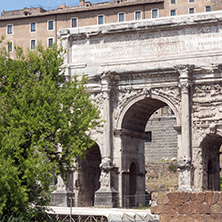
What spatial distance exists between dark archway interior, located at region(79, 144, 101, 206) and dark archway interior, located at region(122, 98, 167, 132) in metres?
2.28

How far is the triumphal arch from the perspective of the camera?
30328 mm

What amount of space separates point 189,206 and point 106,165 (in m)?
16.2

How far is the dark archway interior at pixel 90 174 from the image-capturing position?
33906 mm

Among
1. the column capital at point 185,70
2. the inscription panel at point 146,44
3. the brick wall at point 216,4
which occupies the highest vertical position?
the brick wall at point 216,4

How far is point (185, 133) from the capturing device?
99.1ft

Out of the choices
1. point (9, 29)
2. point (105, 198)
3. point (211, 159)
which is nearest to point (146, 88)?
point (211, 159)

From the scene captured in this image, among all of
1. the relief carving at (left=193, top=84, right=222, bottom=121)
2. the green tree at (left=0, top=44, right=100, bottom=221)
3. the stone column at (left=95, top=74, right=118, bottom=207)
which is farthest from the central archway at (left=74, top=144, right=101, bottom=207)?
the green tree at (left=0, top=44, right=100, bottom=221)

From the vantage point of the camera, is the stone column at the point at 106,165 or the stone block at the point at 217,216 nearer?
the stone block at the point at 217,216

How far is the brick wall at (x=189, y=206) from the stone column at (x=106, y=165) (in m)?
15.6

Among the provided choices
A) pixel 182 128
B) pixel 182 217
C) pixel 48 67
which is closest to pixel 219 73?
pixel 182 128

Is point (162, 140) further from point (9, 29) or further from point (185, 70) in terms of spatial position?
point (185, 70)

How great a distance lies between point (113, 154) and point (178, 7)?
31028mm

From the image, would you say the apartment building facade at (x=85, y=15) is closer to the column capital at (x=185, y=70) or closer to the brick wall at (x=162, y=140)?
the brick wall at (x=162, y=140)

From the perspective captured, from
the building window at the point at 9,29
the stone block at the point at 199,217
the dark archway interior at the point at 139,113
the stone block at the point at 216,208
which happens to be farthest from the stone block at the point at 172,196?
the building window at the point at 9,29
